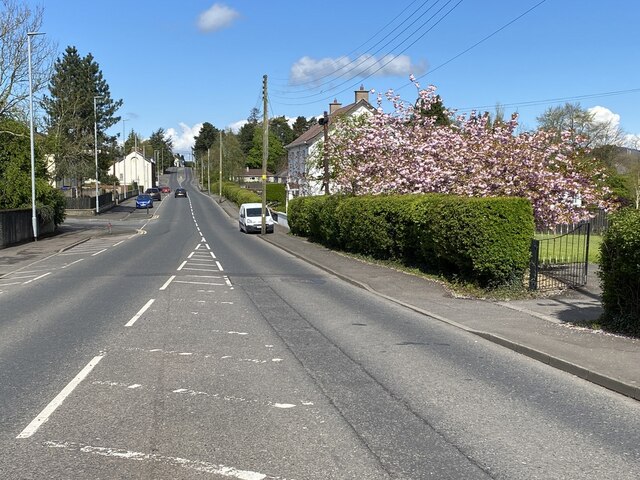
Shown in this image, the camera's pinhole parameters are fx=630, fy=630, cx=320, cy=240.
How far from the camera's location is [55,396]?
20.9ft

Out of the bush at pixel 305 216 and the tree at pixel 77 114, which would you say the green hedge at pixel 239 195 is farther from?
the bush at pixel 305 216

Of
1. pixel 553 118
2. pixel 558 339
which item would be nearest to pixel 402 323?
pixel 558 339

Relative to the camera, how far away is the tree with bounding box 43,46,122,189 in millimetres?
54688

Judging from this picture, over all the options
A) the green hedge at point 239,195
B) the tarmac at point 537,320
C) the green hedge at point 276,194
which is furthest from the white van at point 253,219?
the green hedge at point 276,194

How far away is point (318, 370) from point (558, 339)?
386 cm

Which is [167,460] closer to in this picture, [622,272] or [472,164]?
[622,272]

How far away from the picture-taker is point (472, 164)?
19859mm

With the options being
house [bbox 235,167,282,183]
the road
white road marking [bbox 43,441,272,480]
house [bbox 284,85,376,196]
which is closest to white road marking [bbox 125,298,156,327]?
the road

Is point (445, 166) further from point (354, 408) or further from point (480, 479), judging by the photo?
point (480, 479)

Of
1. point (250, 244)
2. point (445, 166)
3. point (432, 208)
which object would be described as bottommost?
point (250, 244)

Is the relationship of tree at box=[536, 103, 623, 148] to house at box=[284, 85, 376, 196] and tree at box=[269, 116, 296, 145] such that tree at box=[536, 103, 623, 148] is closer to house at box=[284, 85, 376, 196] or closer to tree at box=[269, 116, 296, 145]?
house at box=[284, 85, 376, 196]

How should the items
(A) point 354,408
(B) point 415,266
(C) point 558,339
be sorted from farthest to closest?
1. (B) point 415,266
2. (C) point 558,339
3. (A) point 354,408

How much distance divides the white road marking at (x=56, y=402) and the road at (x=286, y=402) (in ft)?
0.08

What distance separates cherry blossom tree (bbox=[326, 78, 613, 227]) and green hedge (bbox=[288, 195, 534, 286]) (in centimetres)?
177
